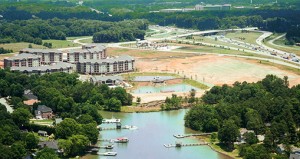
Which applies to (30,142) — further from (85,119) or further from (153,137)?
(153,137)

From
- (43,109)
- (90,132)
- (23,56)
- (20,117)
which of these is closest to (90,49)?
(23,56)

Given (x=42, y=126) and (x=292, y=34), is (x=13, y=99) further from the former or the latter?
(x=292, y=34)

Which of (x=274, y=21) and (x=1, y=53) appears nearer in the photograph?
(x=1, y=53)

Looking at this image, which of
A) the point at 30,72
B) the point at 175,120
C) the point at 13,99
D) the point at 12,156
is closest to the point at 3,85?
the point at 13,99

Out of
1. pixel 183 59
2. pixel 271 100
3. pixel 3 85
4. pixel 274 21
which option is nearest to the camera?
pixel 271 100

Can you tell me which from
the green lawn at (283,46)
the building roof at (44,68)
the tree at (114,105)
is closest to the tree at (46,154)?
the tree at (114,105)

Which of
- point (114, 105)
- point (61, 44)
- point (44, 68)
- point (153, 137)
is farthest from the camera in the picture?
point (61, 44)
